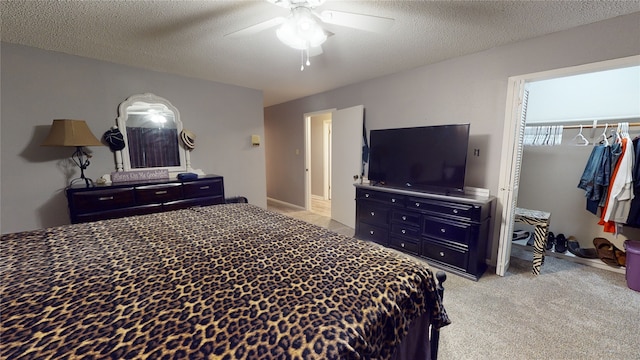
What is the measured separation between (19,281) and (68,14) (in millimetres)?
1940

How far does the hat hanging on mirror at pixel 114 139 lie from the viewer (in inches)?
110

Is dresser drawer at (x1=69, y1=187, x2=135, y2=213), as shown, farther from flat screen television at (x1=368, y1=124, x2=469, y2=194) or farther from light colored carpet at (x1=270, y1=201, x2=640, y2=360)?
light colored carpet at (x1=270, y1=201, x2=640, y2=360)

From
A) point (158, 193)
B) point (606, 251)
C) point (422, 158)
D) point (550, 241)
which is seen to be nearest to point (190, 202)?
point (158, 193)

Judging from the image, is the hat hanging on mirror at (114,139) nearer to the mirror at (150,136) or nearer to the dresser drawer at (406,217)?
the mirror at (150,136)

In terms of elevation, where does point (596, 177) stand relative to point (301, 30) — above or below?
below

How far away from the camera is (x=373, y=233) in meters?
3.17

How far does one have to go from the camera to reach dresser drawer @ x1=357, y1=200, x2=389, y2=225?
9.89ft

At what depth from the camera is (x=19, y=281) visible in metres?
0.98

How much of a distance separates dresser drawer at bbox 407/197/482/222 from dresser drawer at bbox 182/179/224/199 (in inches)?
98.5

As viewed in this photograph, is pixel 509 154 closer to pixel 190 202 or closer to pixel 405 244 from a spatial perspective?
pixel 405 244

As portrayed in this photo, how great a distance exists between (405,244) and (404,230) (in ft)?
0.57

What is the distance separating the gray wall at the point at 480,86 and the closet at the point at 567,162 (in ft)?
3.14

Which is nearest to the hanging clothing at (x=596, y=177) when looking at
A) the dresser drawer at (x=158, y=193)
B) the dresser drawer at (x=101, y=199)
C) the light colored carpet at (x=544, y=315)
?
the light colored carpet at (x=544, y=315)

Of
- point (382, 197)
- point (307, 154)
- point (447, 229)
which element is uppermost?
point (307, 154)
